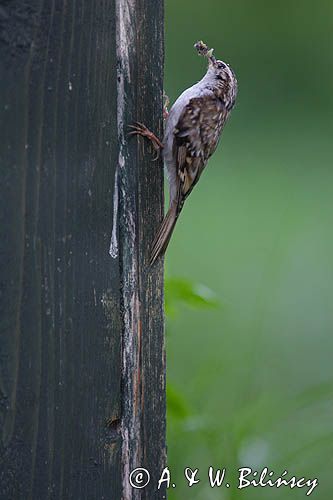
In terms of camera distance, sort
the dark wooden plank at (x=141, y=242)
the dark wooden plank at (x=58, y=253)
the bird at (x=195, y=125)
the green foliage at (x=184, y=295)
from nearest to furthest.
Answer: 1. the dark wooden plank at (x=58, y=253)
2. the dark wooden plank at (x=141, y=242)
3. the green foliage at (x=184, y=295)
4. the bird at (x=195, y=125)

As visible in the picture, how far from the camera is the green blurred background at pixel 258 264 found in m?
3.59

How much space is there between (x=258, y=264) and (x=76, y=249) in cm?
406

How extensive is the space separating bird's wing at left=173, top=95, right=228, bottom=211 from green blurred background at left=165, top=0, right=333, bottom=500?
445mm

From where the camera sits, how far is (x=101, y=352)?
2.50 meters

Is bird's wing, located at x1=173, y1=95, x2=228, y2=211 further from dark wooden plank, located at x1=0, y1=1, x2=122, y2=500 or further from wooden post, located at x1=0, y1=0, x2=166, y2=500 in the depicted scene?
dark wooden plank, located at x1=0, y1=1, x2=122, y2=500

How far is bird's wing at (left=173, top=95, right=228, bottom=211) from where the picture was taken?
11.9 ft

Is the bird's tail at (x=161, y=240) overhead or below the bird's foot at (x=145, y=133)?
below

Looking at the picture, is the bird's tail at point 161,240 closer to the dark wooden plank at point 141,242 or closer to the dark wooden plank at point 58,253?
the dark wooden plank at point 141,242

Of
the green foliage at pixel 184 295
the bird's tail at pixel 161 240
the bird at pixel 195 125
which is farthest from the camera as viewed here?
the bird at pixel 195 125

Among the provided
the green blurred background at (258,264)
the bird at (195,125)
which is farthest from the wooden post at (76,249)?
the bird at (195,125)

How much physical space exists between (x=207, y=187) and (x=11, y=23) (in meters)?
5.28

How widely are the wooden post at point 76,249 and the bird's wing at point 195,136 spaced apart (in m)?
0.90

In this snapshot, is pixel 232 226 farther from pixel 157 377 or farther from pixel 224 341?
pixel 157 377

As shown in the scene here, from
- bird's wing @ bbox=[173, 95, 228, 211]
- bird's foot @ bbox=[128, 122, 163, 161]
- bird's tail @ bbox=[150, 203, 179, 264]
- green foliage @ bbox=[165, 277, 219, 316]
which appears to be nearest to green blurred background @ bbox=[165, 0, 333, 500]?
green foliage @ bbox=[165, 277, 219, 316]
